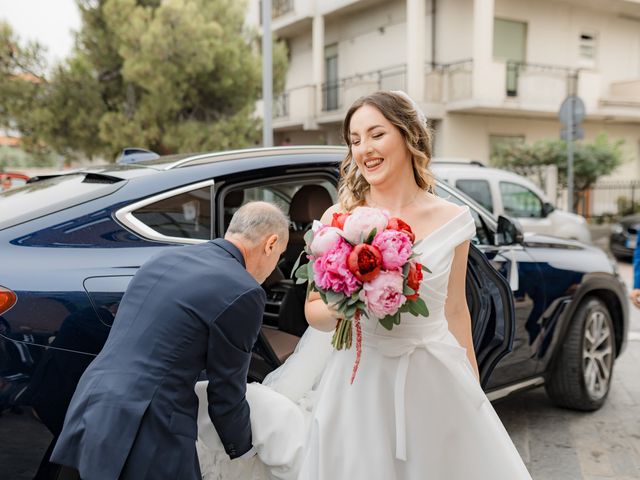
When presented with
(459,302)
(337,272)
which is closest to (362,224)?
(337,272)

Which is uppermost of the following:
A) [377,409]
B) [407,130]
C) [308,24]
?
[308,24]

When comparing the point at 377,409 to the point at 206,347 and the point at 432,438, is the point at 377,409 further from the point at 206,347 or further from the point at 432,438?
the point at 206,347

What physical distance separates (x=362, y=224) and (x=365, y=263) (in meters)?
0.13

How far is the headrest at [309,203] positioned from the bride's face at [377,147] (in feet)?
5.64

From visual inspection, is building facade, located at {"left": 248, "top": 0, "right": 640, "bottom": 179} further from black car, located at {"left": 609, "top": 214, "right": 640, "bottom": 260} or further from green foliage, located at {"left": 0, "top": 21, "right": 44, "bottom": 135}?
green foliage, located at {"left": 0, "top": 21, "right": 44, "bottom": 135}

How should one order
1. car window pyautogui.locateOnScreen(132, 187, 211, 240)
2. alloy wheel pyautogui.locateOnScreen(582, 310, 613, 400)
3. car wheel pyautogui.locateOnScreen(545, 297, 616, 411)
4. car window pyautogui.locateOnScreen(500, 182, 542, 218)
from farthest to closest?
1. car window pyautogui.locateOnScreen(500, 182, 542, 218)
2. alloy wheel pyautogui.locateOnScreen(582, 310, 613, 400)
3. car wheel pyautogui.locateOnScreen(545, 297, 616, 411)
4. car window pyautogui.locateOnScreen(132, 187, 211, 240)

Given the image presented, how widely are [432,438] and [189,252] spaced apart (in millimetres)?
1016

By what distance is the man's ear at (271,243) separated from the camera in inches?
92.5

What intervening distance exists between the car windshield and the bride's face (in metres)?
1.06

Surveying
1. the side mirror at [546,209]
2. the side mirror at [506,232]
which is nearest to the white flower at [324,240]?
the side mirror at [506,232]

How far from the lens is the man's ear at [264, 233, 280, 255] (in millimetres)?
2350

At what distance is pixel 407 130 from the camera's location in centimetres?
227

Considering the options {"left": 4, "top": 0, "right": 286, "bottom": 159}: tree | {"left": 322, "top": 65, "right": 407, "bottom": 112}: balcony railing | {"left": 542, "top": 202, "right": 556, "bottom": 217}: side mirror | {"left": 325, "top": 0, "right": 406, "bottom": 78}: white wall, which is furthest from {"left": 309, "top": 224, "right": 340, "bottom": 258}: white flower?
{"left": 325, "top": 0, "right": 406, "bottom": 78}: white wall

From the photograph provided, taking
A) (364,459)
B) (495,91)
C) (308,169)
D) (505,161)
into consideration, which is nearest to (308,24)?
(495,91)
